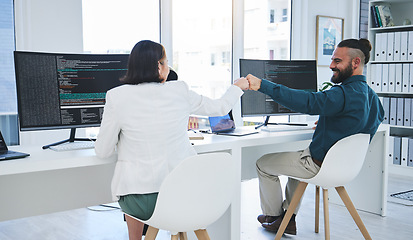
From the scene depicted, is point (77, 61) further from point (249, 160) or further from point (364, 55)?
point (364, 55)

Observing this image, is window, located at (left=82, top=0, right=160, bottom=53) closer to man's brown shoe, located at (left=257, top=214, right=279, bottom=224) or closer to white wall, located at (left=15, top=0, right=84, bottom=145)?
white wall, located at (left=15, top=0, right=84, bottom=145)

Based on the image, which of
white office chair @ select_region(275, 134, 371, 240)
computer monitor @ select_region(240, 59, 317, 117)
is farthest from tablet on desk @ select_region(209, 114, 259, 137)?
white office chair @ select_region(275, 134, 371, 240)

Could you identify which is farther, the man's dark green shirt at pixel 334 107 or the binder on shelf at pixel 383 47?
the binder on shelf at pixel 383 47

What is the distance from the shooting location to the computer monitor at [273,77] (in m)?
2.87

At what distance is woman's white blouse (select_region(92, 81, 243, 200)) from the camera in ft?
5.74

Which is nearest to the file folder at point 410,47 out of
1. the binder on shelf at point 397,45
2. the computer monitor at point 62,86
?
the binder on shelf at point 397,45

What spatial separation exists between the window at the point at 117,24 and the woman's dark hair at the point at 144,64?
1.77 meters

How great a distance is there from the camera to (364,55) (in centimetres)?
259

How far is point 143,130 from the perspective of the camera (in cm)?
175

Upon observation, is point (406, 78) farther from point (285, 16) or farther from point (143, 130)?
point (143, 130)

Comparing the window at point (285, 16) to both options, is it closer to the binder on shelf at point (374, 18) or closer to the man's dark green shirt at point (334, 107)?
Result: the binder on shelf at point (374, 18)

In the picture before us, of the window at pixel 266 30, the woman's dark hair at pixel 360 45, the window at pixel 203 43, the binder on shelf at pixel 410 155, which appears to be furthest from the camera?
the binder on shelf at pixel 410 155

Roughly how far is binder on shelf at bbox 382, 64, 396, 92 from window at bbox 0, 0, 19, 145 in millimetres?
3849

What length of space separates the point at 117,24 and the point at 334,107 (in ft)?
6.77
